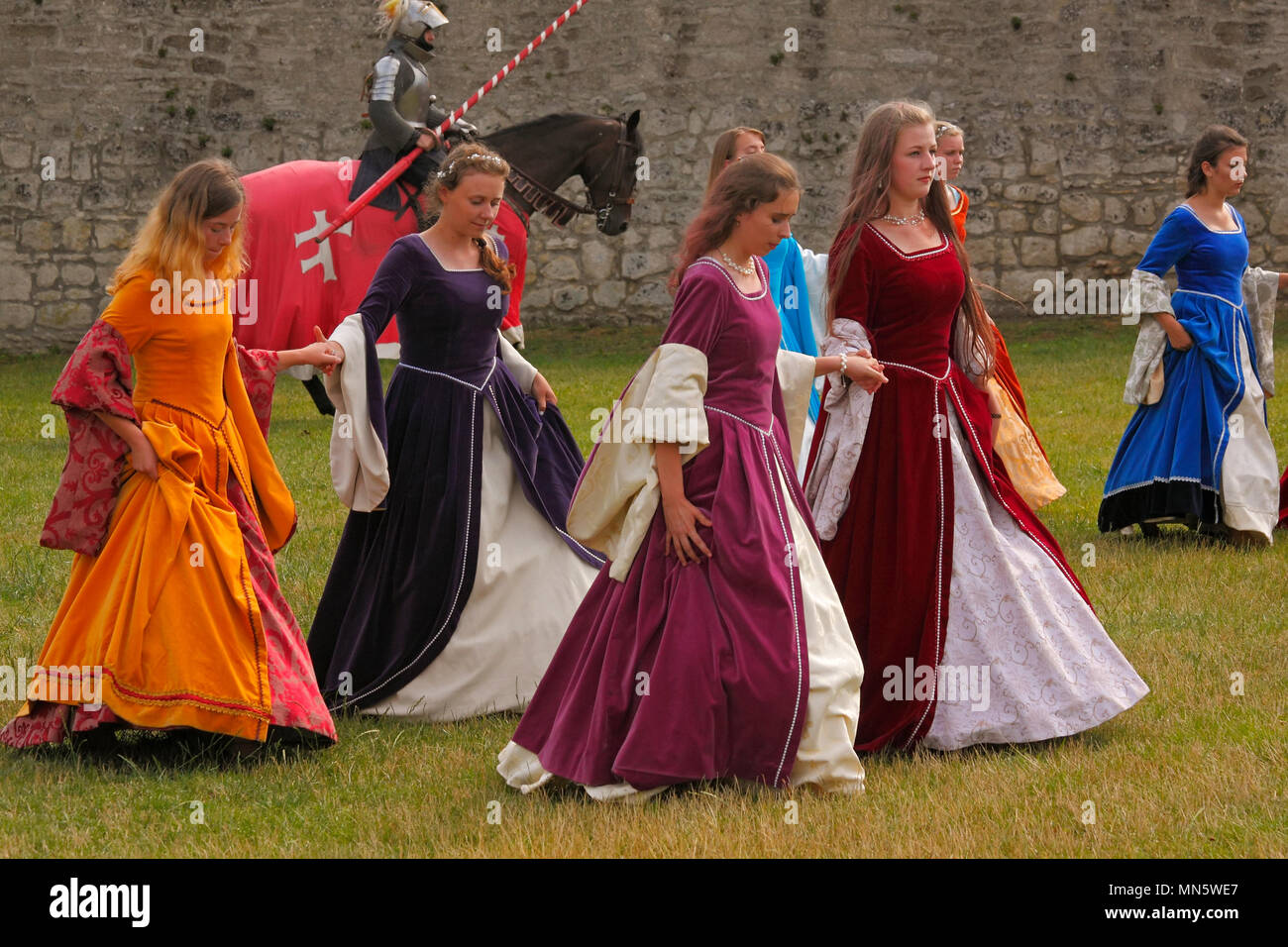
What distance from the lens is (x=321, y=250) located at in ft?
30.4

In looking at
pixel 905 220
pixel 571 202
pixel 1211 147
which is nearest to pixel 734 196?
pixel 905 220

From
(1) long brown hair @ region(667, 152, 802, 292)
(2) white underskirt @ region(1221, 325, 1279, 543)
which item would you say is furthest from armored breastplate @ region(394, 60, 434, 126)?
(1) long brown hair @ region(667, 152, 802, 292)

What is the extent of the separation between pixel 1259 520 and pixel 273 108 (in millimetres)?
9610

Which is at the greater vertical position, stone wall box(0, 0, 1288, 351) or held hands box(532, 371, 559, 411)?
stone wall box(0, 0, 1288, 351)

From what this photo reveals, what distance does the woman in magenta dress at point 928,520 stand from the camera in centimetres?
419

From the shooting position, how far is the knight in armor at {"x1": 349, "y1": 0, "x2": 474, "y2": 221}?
28.4 feet

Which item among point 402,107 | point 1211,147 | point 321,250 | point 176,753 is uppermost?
point 402,107

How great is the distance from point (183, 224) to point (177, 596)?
97 cm

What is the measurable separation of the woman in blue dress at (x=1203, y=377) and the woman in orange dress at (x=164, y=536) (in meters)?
4.17

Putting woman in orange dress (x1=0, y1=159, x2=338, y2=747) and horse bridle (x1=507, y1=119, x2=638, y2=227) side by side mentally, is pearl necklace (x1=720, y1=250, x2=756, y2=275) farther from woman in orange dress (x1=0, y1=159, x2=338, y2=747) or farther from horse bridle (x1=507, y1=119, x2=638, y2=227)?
horse bridle (x1=507, y1=119, x2=638, y2=227)

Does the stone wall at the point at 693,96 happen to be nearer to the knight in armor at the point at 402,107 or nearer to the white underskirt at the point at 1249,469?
the knight in armor at the point at 402,107

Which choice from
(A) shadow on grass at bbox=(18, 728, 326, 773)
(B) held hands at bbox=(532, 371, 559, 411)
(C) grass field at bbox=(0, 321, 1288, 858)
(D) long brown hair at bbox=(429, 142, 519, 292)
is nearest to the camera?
(C) grass field at bbox=(0, 321, 1288, 858)

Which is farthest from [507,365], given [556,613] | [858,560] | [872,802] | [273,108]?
[273,108]

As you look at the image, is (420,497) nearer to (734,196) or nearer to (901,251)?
(734,196)
